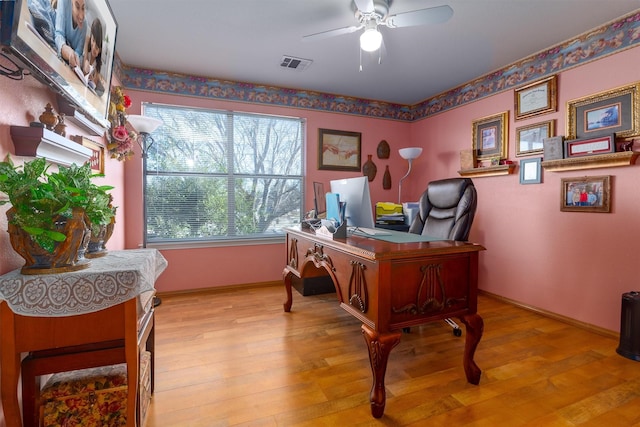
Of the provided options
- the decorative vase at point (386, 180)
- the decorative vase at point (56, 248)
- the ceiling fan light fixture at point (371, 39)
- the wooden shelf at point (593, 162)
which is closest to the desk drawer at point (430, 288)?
the decorative vase at point (56, 248)

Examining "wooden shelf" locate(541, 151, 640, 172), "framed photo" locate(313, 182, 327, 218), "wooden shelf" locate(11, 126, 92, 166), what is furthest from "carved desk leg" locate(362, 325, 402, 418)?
"wooden shelf" locate(541, 151, 640, 172)

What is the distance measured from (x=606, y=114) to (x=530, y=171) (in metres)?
0.72

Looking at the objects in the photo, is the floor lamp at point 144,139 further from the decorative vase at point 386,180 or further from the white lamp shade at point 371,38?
the decorative vase at point 386,180

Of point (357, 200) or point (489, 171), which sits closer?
point (357, 200)

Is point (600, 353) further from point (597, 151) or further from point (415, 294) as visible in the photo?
point (415, 294)

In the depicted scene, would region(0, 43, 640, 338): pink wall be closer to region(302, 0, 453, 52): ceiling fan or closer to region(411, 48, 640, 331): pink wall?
region(411, 48, 640, 331): pink wall

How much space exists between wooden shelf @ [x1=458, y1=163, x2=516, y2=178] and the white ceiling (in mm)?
1076

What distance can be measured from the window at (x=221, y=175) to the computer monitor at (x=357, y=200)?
171 cm

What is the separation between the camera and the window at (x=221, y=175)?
3.44 m

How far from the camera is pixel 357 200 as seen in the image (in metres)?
2.16

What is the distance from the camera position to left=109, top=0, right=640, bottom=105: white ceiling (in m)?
2.22

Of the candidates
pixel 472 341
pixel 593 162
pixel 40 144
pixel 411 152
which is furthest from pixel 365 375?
pixel 411 152

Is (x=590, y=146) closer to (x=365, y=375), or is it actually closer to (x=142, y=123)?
(x=365, y=375)

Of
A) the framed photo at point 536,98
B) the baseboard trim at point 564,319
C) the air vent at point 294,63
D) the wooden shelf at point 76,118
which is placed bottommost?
the baseboard trim at point 564,319
